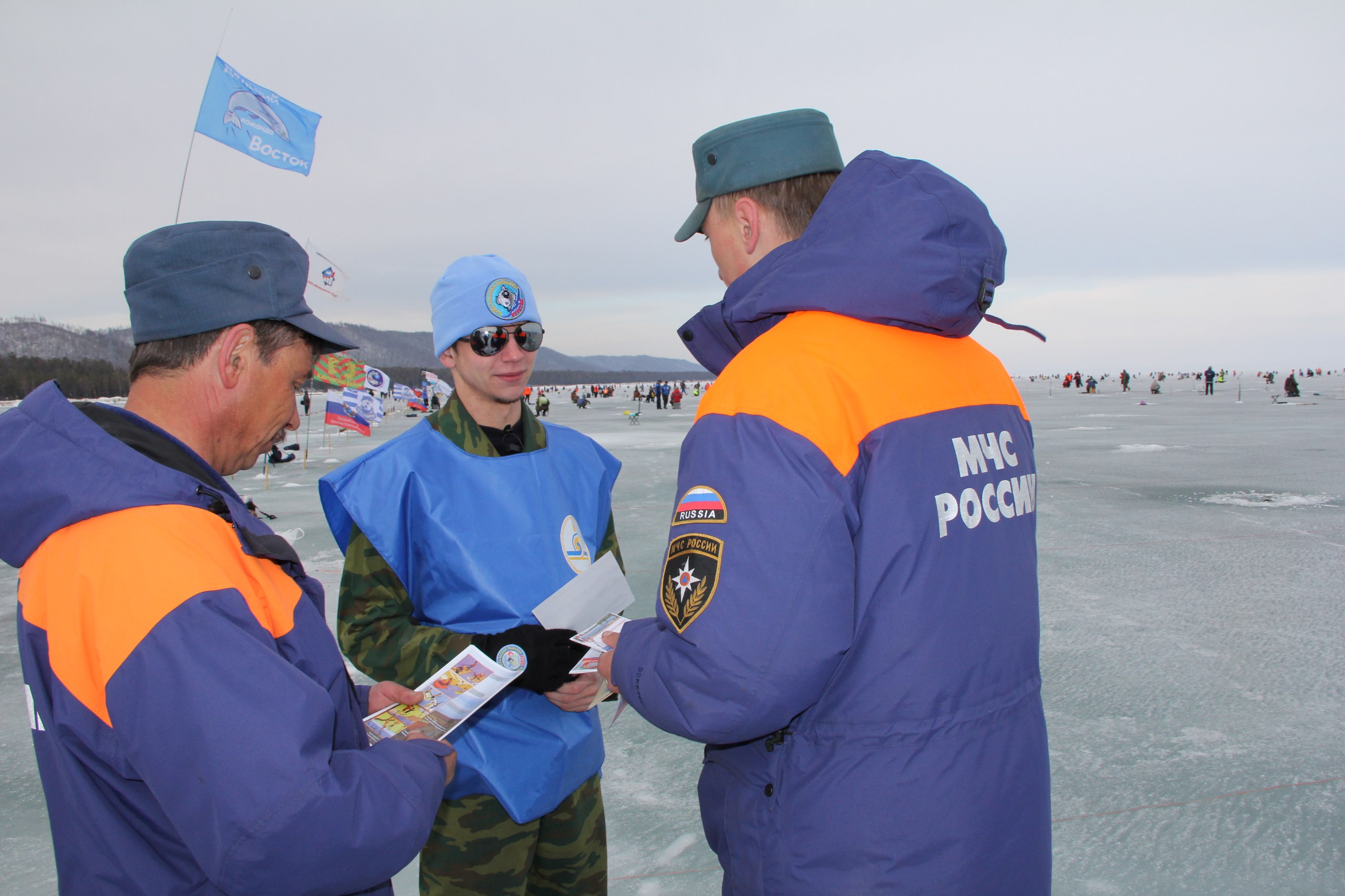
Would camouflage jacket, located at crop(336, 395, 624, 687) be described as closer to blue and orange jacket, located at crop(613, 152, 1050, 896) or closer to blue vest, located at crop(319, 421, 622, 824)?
blue vest, located at crop(319, 421, 622, 824)

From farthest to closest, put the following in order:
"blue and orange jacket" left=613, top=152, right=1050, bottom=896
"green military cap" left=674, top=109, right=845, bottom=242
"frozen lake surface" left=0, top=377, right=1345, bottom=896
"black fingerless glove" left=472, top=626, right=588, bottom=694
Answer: "frozen lake surface" left=0, top=377, right=1345, bottom=896
"black fingerless glove" left=472, top=626, right=588, bottom=694
"green military cap" left=674, top=109, right=845, bottom=242
"blue and orange jacket" left=613, top=152, right=1050, bottom=896

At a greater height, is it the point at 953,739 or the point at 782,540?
the point at 782,540

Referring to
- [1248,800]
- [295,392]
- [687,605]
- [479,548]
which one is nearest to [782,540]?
[687,605]

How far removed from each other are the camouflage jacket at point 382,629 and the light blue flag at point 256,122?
5.72 m

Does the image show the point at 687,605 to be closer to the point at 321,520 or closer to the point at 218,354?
the point at 218,354

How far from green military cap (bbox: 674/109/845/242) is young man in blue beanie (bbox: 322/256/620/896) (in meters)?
0.96

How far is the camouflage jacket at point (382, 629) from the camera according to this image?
197 cm

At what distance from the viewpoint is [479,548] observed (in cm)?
207

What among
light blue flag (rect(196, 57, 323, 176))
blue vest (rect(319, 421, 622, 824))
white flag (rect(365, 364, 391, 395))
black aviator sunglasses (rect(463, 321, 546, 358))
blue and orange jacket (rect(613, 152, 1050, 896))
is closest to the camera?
blue and orange jacket (rect(613, 152, 1050, 896))

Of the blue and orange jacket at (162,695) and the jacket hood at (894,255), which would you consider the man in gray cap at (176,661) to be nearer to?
the blue and orange jacket at (162,695)

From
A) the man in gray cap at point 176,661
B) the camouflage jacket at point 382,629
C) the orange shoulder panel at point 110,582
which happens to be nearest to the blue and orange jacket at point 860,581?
the man in gray cap at point 176,661

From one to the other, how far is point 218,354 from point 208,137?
21.8 feet

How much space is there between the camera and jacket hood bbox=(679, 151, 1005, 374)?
129 centimetres

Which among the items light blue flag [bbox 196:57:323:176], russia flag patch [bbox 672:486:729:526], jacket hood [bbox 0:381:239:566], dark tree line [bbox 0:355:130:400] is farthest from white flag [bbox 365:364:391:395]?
dark tree line [bbox 0:355:130:400]
